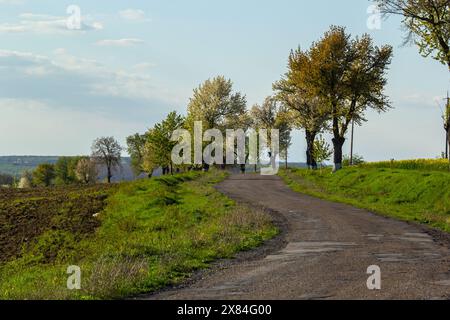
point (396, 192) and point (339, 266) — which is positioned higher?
point (396, 192)

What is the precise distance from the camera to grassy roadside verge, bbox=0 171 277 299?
45.7 ft

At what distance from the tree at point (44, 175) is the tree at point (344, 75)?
14061 centimetres

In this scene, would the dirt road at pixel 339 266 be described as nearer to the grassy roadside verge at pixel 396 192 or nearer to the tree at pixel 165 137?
the grassy roadside verge at pixel 396 192

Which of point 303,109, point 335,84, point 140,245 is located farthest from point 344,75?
point 140,245

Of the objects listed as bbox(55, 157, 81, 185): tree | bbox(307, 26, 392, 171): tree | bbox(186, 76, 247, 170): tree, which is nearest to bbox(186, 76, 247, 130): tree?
bbox(186, 76, 247, 170): tree

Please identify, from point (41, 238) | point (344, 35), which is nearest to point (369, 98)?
point (344, 35)

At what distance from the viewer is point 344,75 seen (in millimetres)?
63031

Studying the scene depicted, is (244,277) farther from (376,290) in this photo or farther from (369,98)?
(369,98)

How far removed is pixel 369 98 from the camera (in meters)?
64.1

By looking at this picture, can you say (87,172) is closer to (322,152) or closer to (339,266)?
(322,152)

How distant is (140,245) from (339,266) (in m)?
7.44

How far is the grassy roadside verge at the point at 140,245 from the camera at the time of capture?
1393 centimetres

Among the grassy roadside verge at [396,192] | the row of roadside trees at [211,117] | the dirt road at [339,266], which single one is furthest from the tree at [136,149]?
the dirt road at [339,266]
